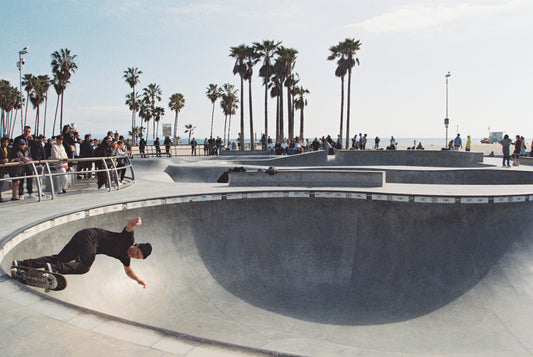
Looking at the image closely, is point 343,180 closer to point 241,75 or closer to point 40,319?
point 40,319

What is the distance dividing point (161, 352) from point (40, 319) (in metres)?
1.38

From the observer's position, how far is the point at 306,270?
8.87 meters

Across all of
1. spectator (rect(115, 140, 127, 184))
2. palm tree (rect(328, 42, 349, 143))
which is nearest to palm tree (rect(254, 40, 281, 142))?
palm tree (rect(328, 42, 349, 143))

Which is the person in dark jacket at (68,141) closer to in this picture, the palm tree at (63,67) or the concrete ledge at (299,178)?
the concrete ledge at (299,178)

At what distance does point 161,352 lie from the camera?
3043mm

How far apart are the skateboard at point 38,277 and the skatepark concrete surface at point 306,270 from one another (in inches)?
8.0

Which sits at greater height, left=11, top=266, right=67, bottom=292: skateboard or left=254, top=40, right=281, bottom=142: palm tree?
left=254, top=40, right=281, bottom=142: palm tree

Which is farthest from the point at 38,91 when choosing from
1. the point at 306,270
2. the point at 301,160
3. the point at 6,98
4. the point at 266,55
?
the point at 306,270

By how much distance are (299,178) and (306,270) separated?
443cm

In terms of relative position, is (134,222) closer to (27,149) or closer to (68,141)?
(27,149)

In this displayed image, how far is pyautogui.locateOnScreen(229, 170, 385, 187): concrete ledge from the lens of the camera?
40.9 feet

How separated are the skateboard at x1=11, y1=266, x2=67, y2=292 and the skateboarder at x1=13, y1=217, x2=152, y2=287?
94mm

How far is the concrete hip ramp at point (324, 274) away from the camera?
629cm

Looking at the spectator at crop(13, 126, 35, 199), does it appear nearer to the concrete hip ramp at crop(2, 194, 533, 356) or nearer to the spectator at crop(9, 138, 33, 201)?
the spectator at crop(9, 138, 33, 201)
